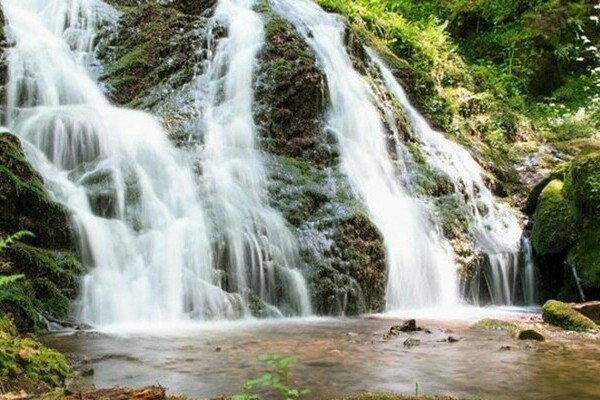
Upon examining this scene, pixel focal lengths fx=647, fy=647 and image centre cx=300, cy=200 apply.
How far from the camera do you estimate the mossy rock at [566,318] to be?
705 centimetres

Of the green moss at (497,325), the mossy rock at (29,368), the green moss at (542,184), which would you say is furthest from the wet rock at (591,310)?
the mossy rock at (29,368)

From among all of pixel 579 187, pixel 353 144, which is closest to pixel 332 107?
pixel 353 144

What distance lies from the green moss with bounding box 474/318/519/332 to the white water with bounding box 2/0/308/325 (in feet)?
7.21

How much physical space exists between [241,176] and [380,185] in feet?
8.20

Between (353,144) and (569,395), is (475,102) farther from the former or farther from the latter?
(569,395)

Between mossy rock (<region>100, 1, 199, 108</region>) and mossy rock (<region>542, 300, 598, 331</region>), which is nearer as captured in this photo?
mossy rock (<region>542, 300, 598, 331</region>)

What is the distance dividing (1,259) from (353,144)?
6468mm

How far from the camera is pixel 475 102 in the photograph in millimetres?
15523

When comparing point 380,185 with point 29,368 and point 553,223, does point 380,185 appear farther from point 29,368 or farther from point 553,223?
point 29,368

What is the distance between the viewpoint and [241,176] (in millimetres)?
9672

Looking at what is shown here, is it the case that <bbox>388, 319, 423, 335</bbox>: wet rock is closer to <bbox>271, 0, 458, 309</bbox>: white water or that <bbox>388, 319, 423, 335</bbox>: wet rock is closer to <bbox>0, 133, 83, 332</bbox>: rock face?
<bbox>271, 0, 458, 309</bbox>: white water

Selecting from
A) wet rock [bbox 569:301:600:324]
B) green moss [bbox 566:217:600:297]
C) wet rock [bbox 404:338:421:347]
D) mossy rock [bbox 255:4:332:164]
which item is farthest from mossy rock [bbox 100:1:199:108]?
wet rock [bbox 569:301:600:324]

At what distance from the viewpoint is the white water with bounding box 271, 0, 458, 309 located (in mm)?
9521

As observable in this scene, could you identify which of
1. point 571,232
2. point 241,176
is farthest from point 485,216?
point 241,176
